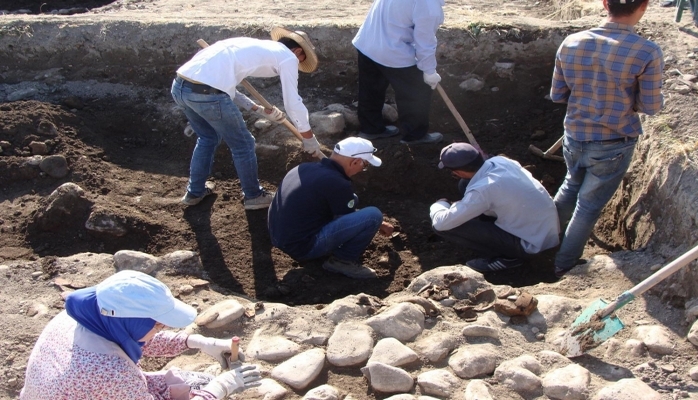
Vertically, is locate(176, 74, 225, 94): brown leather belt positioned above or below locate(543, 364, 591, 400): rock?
above

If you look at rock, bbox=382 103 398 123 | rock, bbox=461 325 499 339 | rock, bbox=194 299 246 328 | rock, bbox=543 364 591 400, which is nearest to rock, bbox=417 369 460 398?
rock, bbox=461 325 499 339

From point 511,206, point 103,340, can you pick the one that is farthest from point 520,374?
point 103,340

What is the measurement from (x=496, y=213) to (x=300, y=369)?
1963 millimetres

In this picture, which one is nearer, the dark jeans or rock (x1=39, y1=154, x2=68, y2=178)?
the dark jeans

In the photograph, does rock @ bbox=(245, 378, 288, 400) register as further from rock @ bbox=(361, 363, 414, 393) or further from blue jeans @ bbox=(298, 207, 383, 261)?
blue jeans @ bbox=(298, 207, 383, 261)

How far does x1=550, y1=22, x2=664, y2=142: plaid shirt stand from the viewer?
12.1 ft

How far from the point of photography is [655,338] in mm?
3375

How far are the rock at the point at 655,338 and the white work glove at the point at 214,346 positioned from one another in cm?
209

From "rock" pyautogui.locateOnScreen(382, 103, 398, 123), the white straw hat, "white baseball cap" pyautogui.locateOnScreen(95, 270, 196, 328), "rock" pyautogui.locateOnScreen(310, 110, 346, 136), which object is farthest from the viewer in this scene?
"rock" pyautogui.locateOnScreen(382, 103, 398, 123)

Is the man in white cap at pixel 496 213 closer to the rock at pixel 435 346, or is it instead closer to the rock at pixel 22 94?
the rock at pixel 435 346

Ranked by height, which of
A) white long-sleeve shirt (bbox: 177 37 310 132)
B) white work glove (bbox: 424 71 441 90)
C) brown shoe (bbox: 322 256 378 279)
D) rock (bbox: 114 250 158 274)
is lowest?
brown shoe (bbox: 322 256 378 279)

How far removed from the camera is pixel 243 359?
129 inches

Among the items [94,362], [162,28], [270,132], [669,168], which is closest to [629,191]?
[669,168]

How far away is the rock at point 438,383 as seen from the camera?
10.2ft
